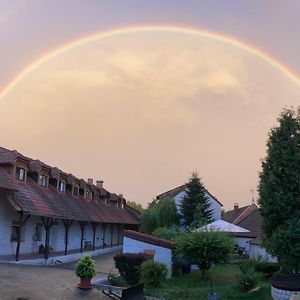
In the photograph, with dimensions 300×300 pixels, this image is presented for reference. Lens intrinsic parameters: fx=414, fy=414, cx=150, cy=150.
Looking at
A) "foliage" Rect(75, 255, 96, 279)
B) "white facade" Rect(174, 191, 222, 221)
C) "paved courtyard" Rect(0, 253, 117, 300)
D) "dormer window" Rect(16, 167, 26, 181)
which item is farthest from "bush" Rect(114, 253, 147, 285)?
"white facade" Rect(174, 191, 222, 221)

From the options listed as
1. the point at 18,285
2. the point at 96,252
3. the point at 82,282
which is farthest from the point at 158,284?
the point at 96,252

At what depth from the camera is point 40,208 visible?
76.9 ft

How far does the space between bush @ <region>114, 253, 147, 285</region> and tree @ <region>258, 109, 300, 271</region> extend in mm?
4804

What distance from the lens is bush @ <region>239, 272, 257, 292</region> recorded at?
13.8 metres

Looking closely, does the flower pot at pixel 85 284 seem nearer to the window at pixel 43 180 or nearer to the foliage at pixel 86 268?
the foliage at pixel 86 268

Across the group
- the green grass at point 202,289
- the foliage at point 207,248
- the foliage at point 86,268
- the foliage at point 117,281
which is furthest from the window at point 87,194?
the foliage at point 86,268

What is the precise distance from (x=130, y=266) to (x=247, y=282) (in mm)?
4433

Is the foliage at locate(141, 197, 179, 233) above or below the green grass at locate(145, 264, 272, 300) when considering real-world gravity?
above

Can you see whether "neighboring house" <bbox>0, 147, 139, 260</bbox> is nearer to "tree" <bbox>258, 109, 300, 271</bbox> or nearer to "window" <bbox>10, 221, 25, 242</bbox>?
"window" <bbox>10, 221, 25, 242</bbox>

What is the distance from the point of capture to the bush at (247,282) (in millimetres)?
13828

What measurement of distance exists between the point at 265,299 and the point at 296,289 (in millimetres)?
1404

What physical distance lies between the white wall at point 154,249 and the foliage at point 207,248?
2.22 meters

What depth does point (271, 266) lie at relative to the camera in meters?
16.9

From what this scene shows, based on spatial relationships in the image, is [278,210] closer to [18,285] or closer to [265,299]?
[265,299]
